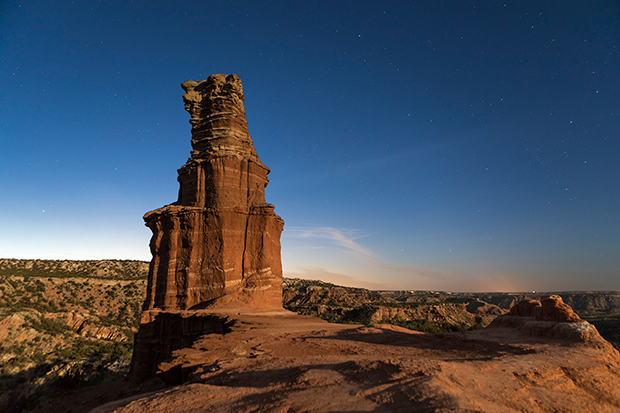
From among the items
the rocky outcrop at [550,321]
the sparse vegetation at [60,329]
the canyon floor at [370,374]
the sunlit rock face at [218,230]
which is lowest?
the sparse vegetation at [60,329]

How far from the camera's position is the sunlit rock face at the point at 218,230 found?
62.2 ft

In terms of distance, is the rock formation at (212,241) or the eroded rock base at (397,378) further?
the rock formation at (212,241)

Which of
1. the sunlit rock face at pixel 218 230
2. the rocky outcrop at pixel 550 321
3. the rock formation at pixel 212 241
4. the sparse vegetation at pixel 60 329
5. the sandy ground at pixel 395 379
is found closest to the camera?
the sandy ground at pixel 395 379

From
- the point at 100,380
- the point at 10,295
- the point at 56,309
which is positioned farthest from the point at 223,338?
the point at 10,295

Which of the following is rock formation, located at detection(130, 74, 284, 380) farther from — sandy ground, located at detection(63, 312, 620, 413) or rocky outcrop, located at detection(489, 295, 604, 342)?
rocky outcrop, located at detection(489, 295, 604, 342)

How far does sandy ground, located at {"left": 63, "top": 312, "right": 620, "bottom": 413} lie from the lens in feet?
13.6

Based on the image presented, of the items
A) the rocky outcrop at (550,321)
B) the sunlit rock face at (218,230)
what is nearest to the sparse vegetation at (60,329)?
the sunlit rock face at (218,230)

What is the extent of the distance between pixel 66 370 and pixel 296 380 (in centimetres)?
3383

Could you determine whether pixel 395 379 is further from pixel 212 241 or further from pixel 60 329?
pixel 60 329

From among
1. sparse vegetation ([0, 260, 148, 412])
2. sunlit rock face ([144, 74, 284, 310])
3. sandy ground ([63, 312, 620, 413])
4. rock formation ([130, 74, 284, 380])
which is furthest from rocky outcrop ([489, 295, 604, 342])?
sparse vegetation ([0, 260, 148, 412])

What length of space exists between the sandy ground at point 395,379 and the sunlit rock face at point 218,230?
33.8ft

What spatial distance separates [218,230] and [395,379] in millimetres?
16402

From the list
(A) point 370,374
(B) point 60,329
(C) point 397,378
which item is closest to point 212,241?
(A) point 370,374

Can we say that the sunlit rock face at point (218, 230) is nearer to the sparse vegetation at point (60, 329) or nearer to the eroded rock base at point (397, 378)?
the eroded rock base at point (397, 378)
